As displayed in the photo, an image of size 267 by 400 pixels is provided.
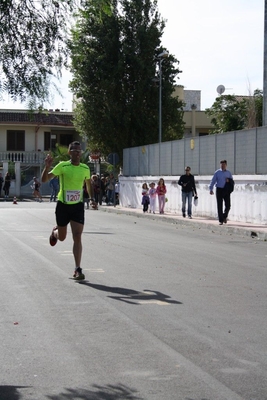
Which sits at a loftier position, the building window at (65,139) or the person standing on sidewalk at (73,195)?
the building window at (65,139)

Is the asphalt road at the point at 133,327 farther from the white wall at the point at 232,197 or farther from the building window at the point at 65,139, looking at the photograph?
the building window at the point at 65,139

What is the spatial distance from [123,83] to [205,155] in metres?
20.1

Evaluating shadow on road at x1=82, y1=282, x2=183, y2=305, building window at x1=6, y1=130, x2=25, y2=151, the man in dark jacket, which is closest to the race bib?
shadow on road at x1=82, y1=282, x2=183, y2=305

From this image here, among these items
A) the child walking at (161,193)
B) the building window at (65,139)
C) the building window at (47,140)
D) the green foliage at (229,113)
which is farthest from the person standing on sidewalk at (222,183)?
the building window at (65,139)

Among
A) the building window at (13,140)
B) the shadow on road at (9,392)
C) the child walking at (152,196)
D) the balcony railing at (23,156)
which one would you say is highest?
the building window at (13,140)

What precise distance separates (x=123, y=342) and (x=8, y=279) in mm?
4519

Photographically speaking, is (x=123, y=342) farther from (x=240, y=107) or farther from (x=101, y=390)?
(x=240, y=107)

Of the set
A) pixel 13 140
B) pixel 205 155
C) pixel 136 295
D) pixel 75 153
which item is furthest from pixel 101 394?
pixel 13 140

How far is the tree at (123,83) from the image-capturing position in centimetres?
4944

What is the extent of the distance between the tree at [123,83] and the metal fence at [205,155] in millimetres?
6218

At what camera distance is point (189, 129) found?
2938 inches

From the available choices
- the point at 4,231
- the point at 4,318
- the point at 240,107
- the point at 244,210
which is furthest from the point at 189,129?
the point at 4,318

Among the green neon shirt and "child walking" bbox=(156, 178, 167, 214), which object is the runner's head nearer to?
the green neon shirt

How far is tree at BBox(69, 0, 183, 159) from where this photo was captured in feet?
162
